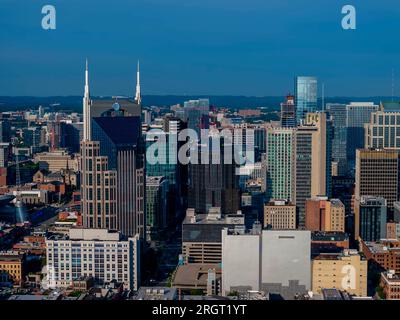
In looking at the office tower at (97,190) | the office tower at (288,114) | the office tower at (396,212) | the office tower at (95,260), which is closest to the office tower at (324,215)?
the office tower at (396,212)

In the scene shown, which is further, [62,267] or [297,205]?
[297,205]

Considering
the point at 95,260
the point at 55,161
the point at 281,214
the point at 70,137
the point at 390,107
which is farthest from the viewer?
the point at 70,137

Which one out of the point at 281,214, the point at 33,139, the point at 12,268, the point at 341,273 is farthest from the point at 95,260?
the point at 33,139

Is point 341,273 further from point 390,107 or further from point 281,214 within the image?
point 390,107
